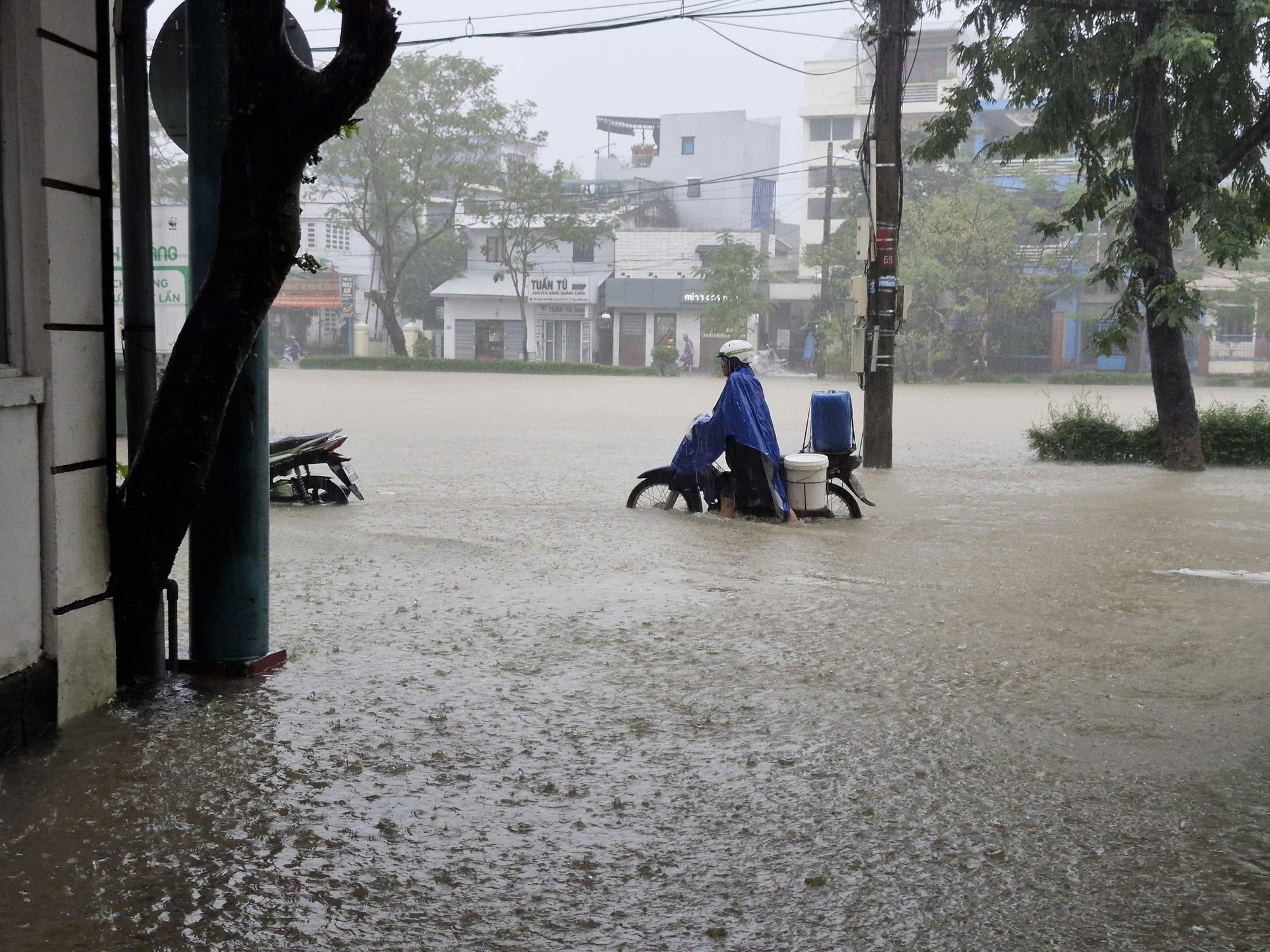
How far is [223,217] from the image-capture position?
5168 mm

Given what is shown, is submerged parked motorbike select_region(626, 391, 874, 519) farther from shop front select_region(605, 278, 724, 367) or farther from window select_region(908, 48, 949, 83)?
window select_region(908, 48, 949, 83)

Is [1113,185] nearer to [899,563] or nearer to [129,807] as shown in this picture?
[899,563]

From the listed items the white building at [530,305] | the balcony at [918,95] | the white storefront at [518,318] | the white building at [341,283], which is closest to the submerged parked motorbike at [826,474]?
the white building at [530,305]

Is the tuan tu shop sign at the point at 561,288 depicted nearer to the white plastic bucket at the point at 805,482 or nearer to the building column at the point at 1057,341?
the building column at the point at 1057,341

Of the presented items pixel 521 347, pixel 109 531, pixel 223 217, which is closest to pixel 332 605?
pixel 109 531

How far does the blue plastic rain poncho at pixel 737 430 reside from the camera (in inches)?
447

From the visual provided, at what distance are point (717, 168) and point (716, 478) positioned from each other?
58.7 meters

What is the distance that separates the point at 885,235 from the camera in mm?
17094

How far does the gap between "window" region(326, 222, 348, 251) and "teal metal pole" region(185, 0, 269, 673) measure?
58.9 m

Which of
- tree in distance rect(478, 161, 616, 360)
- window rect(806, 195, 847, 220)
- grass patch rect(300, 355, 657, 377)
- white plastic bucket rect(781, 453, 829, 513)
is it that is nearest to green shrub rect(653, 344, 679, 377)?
grass patch rect(300, 355, 657, 377)

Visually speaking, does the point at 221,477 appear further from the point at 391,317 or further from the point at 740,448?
the point at 391,317

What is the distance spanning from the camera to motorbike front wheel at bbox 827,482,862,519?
1201 cm

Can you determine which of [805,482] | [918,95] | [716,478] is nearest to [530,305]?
[918,95]

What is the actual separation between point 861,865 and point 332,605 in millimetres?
4516
